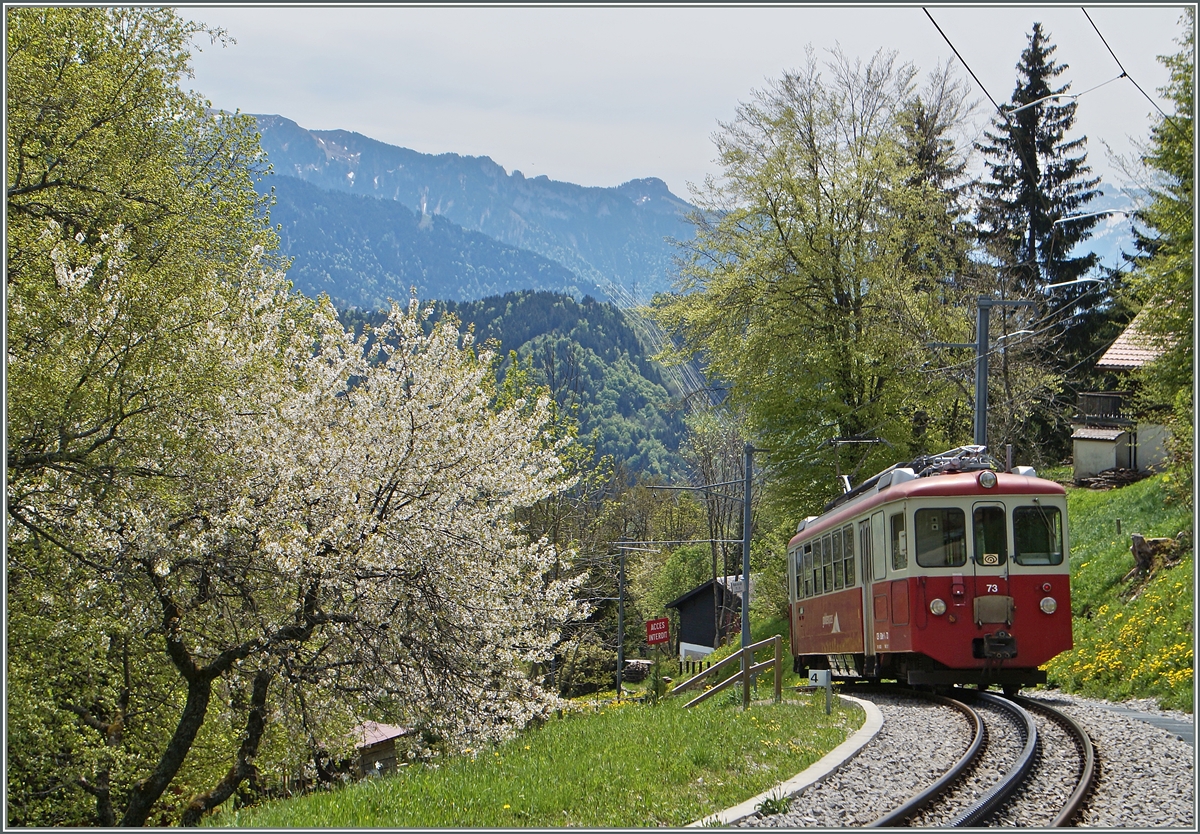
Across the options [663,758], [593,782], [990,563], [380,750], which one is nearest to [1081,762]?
[663,758]

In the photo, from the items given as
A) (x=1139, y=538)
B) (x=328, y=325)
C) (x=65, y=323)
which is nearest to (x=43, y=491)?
(x=65, y=323)

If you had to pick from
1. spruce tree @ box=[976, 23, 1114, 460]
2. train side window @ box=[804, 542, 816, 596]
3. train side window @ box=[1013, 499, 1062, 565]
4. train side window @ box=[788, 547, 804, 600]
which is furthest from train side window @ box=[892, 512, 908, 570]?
spruce tree @ box=[976, 23, 1114, 460]

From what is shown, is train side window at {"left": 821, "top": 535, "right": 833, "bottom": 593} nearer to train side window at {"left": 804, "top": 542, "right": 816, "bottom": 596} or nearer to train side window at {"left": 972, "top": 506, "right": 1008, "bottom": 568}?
train side window at {"left": 804, "top": 542, "right": 816, "bottom": 596}

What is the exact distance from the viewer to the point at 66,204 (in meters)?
14.6

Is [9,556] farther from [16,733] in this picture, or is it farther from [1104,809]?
[1104,809]

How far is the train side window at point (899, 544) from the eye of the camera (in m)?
13.1

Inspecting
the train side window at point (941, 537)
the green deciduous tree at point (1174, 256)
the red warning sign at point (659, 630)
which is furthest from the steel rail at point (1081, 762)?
the red warning sign at point (659, 630)

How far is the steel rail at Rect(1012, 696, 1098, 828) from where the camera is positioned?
6938mm

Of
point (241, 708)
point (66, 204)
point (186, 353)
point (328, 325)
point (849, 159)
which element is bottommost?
point (241, 708)

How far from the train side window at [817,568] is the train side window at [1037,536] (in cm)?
448

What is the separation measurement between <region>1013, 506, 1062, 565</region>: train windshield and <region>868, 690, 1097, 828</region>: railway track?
2.24 metres

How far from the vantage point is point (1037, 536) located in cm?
1304

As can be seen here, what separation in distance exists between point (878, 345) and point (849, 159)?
5.25 m

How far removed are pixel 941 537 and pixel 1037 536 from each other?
1217 mm
